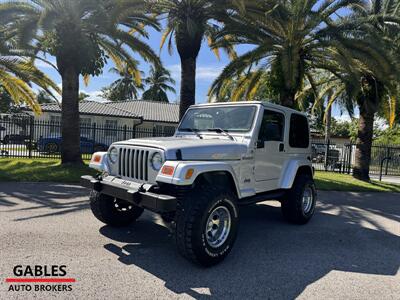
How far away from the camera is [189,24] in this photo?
11094 mm

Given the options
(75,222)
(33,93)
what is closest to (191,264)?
(75,222)

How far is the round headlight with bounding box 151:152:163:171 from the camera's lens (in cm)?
423

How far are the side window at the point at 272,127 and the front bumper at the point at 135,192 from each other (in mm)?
2040

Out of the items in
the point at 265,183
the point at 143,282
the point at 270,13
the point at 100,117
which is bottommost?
the point at 143,282

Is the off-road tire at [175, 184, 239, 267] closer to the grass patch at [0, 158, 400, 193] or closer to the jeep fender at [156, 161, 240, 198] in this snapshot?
the jeep fender at [156, 161, 240, 198]

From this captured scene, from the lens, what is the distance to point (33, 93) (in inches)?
606

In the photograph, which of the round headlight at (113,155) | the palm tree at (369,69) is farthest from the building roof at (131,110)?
the round headlight at (113,155)

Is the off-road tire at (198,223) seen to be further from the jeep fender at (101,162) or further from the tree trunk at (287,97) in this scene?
the tree trunk at (287,97)

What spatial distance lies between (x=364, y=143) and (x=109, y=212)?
12651 mm

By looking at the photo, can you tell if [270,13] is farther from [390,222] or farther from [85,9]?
[390,222]

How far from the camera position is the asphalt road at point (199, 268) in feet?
11.6

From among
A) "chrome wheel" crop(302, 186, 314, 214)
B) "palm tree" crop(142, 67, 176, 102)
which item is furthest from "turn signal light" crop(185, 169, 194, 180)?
"palm tree" crop(142, 67, 176, 102)

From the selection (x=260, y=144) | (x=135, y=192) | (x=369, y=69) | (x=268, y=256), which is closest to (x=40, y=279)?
(x=135, y=192)

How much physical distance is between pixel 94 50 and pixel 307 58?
808 cm
